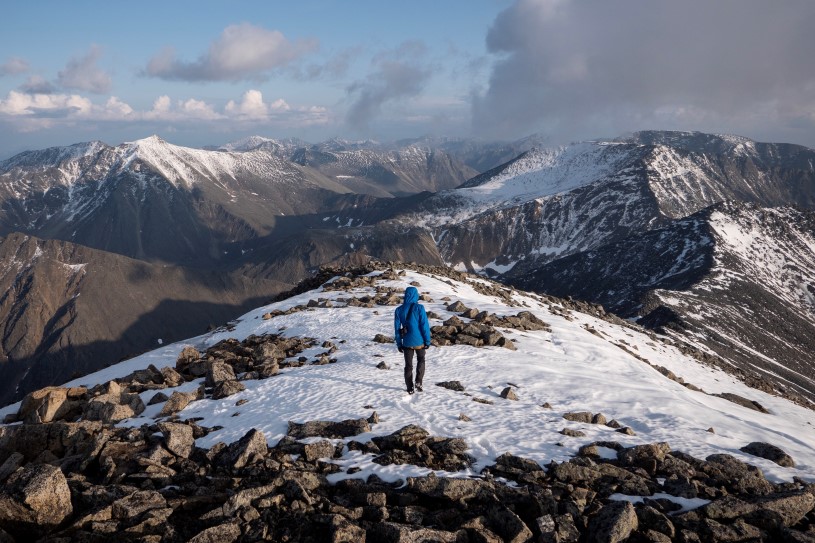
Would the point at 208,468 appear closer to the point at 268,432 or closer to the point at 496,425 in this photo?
the point at 268,432

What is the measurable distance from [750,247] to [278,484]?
206 m

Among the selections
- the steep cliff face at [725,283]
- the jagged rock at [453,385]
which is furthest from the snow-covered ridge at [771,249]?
the jagged rock at [453,385]

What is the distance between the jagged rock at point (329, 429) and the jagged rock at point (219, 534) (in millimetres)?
5258

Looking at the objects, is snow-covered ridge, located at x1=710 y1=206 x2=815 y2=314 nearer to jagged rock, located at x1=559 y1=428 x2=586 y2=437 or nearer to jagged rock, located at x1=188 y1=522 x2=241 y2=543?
jagged rock, located at x1=559 y1=428 x2=586 y2=437

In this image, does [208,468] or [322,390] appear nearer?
[208,468]

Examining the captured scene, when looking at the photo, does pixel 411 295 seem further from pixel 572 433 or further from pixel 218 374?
pixel 218 374

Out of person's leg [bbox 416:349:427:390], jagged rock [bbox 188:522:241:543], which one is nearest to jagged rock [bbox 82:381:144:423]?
jagged rock [bbox 188:522:241:543]

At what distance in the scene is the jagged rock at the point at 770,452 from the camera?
1319 centimetres

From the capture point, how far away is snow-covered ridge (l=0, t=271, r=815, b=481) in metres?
13.9

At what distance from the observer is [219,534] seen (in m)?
8.55

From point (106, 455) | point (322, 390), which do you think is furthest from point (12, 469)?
point (322, 390)

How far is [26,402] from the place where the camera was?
60.2 ft

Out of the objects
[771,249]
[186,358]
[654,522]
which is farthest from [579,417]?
[771,249]

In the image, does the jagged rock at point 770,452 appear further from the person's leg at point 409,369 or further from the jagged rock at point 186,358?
the jagged rock at point 186,358
